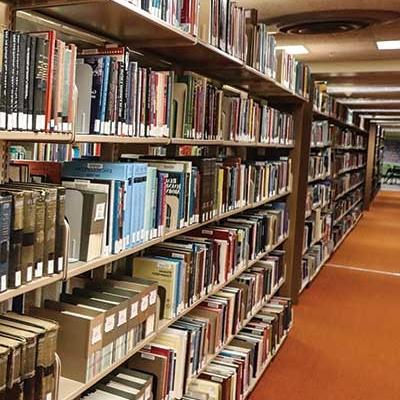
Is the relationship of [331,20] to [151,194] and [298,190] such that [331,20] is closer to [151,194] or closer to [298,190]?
[298,190]

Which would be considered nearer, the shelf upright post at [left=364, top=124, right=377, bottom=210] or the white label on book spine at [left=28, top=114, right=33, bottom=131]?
the white label on book spine at [left=28, top=114, right=33, bottom=131]

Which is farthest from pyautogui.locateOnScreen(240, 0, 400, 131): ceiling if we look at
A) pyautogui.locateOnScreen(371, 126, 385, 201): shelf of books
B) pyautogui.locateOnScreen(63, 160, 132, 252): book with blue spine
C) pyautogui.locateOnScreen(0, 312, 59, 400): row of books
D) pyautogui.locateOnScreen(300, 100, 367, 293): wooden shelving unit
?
pyautogui.locateOnScreen(371, 126, 385, 201): shelf of books

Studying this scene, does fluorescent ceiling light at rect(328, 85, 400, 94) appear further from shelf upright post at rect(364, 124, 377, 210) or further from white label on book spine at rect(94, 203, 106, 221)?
white label on book spine at rect(94, 203, 106, 221)

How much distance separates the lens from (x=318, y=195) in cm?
620

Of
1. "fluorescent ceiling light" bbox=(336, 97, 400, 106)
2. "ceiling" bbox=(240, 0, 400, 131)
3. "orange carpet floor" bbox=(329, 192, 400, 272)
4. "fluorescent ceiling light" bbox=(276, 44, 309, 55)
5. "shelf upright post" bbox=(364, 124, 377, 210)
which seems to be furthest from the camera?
"shelf upright post" bbox=(364, 124, 377, 210)

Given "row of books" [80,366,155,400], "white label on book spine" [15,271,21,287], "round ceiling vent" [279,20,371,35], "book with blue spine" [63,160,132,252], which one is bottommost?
"row of books" [80,366,155,400]

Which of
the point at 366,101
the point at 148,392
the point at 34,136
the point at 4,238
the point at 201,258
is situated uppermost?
the point at 366,101

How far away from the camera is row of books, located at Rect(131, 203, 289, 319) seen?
230 centimetres

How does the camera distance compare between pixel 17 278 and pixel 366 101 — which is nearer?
pixel 17 278

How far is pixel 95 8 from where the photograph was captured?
168 cm

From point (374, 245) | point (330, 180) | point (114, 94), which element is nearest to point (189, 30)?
point (114, 94)

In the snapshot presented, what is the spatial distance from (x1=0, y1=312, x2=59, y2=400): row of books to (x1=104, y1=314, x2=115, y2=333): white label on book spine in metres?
0.28

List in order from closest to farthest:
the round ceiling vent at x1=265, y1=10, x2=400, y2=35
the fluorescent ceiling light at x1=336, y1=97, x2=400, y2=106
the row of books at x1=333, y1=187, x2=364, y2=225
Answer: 1. the round ceiling vent at x1=265, y1=10, x2=400, y2=35
2. the row of books at x1=333, y1=187, x2=364, y2=225
3. the fluorescent ceiling light at x1=336, y1=97, x2=400, y2=106

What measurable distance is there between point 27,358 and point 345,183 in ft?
25.8
